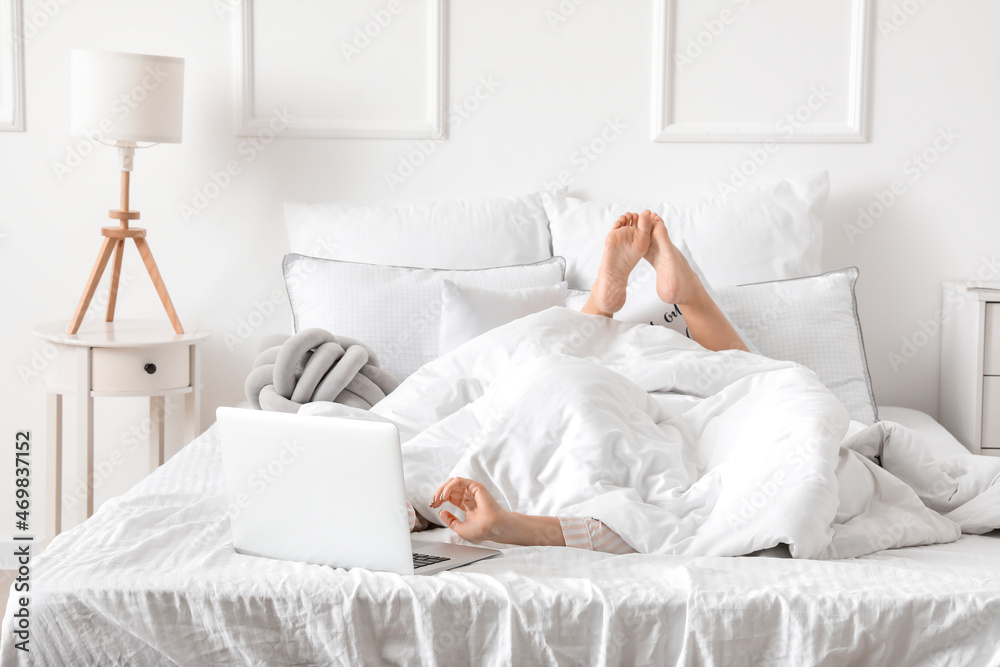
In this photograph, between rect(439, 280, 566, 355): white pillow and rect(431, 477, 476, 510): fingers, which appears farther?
rect(439, 280, 566, 355): white pillow

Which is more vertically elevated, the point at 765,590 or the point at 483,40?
the point at 483,40

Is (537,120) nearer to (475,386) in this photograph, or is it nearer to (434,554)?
(475,386)

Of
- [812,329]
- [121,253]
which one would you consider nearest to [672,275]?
[812,329]

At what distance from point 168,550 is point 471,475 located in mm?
420

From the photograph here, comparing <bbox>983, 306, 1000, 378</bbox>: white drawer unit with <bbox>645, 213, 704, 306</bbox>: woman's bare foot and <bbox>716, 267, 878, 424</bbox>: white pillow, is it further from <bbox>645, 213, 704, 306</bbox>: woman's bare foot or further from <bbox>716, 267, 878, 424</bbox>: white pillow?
<bbox>645, 213, 704, 306</bbox>: woman's bare foot

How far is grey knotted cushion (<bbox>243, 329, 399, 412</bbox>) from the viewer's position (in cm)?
190

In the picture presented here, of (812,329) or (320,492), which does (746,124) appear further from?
(320,492)

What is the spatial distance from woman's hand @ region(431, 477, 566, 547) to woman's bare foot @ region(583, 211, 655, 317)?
91cm

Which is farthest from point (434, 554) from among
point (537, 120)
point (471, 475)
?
point (537, 120)

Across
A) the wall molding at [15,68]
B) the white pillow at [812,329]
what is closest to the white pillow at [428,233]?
the white pillow at [812,329]

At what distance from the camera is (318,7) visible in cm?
256

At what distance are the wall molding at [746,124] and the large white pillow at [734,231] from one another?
16 cm

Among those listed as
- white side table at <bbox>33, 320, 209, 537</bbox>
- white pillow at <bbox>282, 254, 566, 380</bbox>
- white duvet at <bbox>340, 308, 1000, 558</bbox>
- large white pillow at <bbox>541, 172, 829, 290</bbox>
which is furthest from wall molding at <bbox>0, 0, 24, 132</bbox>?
white duvet at <bbox>340, 308, 1000, 558</bbox>

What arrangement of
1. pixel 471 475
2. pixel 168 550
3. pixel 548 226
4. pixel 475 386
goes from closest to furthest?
pixel 168 550, pixel 471 475, pixel 475 386, pixel 548 226
